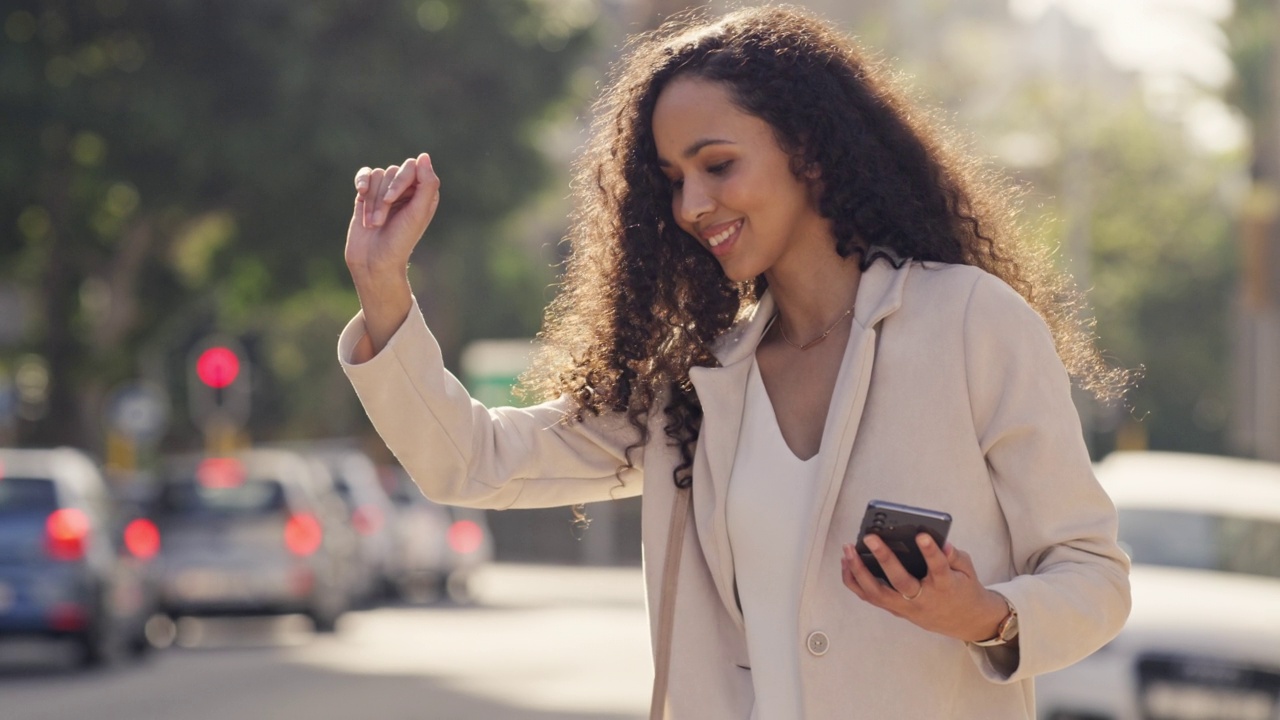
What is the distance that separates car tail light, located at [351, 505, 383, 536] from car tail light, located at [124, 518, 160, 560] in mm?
7932

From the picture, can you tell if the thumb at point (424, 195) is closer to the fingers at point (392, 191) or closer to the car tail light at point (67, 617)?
the fingers at point (392, 191)

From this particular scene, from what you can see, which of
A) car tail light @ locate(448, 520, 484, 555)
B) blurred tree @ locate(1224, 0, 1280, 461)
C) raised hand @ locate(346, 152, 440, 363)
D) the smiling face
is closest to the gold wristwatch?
the smiling face

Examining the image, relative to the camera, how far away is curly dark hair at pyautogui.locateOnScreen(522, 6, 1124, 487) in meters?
3.18

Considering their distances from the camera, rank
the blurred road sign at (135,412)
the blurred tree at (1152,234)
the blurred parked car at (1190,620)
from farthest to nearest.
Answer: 1. the blurred tree at (1152,234)
2. the blurred road sign at (135,412)
3. the blurred parked car at (1190,620)

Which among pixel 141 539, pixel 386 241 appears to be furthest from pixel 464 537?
pixel 386 241

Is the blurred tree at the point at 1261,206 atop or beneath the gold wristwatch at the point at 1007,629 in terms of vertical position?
atop

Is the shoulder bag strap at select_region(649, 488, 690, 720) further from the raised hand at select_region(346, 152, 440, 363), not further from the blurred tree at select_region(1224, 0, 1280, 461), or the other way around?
the blurred tree at select_region(1224, 0, 1280, 461)

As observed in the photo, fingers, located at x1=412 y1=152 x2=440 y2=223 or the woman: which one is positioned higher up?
fingers, located at x1=412 y1=152 x2=440 y2=223

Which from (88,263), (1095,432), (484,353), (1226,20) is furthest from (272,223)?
(1095,432)

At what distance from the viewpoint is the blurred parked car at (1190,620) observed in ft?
30.2

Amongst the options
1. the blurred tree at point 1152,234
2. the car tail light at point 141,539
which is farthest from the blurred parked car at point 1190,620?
the blurred tree at point 1152,234

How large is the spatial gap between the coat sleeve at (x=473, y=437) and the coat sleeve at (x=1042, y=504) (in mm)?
562

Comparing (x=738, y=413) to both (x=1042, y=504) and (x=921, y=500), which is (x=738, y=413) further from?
(x=1042, y=504)

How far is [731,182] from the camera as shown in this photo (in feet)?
10.2
